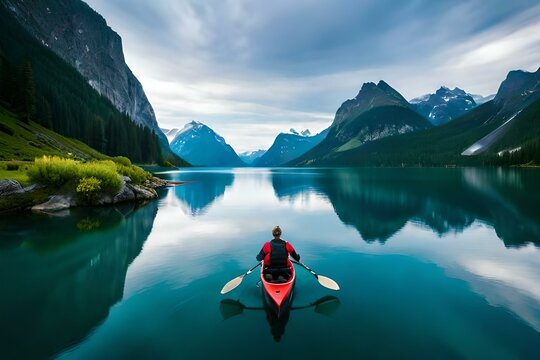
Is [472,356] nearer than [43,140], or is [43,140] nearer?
[472,356]

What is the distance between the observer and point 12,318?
12.1m

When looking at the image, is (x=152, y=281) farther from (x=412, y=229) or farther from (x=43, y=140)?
(x=43, y=140)

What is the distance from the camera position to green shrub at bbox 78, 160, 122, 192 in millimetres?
38125

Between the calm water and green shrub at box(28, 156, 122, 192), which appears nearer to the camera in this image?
the calm water

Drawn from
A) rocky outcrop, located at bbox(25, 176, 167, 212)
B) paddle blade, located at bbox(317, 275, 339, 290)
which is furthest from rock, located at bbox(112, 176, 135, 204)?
paddle blade, located at bbox(317, 275, 339, 290)

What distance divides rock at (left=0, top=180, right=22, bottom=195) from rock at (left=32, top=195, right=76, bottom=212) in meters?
2.92

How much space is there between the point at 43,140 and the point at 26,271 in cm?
8923

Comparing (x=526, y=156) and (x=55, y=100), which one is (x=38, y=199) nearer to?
(x=55, y=100)

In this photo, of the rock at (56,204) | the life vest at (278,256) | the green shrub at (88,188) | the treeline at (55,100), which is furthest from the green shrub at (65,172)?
the treeline at (55,100)

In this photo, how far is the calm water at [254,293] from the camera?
10453 millimetres

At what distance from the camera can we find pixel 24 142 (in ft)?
244

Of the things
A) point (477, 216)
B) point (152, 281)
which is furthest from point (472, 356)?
point (477, 216)

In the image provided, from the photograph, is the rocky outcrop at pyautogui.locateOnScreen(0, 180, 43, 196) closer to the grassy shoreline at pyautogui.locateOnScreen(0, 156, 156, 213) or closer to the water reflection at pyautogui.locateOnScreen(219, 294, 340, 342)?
the grassy shoreline at pyautogui.locateOnScreen(0, 156, 156, 213)

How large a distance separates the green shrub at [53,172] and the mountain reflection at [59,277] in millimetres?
5842
